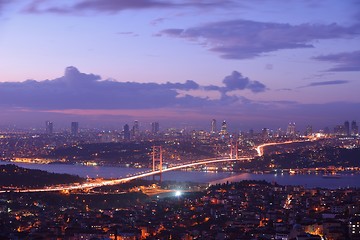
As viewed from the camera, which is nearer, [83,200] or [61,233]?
[61,233]

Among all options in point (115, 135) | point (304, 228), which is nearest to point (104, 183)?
point (304, 228)

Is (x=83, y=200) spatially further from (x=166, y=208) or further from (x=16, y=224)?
(x=16, y=224)

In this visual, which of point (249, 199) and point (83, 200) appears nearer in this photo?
point (249, 199)

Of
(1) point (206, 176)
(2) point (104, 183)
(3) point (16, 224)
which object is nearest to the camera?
(3) point (16, 224)

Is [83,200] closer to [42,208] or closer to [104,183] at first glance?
[42,208]

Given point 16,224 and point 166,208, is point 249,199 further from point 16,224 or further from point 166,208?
point 16,224

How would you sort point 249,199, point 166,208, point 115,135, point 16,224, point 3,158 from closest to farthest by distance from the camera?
point 16,224 → point 166,208 → point 249,199 → point 3,158 → point 115,135

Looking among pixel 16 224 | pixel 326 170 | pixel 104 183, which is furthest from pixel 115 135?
pixel 16 224

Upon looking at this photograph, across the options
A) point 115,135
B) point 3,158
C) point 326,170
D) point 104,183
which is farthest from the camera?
point 115,135

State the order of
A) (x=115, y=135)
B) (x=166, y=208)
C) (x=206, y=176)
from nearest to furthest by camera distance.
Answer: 1. (x=166, y=208)
2. (x=206, y=176)
3. (x=115, y=135)
